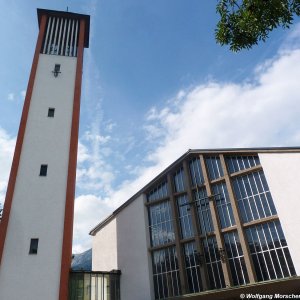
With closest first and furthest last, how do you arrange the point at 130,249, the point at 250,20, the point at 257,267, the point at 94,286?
the point at 250,20 → the point at 257,267 → the point at 94,286 → the point at 130,249

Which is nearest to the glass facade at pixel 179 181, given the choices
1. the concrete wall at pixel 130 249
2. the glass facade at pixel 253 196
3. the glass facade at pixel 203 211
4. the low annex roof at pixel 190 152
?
the low annex roof at pixel 190 152

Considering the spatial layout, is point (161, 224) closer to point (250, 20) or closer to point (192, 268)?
point (192, 268)

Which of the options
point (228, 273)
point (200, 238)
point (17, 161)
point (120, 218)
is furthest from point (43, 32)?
point (228, 273)

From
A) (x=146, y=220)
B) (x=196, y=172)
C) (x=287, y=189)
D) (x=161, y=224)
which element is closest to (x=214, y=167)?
(x=196, y=172)

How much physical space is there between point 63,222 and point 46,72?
13.7 metres

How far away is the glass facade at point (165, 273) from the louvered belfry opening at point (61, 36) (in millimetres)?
19226

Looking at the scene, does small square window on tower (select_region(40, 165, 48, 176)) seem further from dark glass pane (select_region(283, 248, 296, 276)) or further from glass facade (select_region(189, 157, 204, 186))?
dark glass pane (select_region(283, 248, 296, 276))

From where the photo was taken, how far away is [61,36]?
3128 centimetres

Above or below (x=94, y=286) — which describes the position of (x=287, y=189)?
above

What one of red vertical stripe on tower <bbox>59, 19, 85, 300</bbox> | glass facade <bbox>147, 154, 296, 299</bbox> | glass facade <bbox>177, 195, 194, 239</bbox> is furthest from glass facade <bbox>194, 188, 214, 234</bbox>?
red vertical stripe on tower <bbox>59, 19, 85, 300</bbox>

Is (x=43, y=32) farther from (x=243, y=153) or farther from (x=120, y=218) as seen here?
(x=243, y=153)

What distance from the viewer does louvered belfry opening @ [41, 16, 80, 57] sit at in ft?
98.3

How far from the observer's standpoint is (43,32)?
30.6 meters

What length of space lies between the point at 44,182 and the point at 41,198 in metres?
1.22
